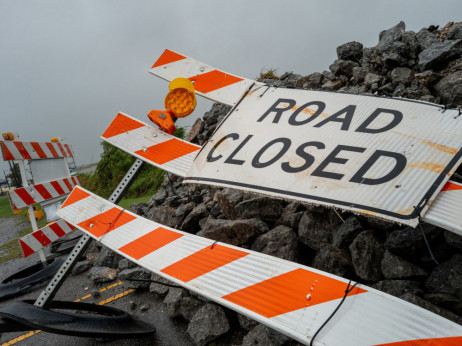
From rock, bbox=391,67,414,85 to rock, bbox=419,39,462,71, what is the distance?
19 centimetres

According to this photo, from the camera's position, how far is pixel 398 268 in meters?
1.98

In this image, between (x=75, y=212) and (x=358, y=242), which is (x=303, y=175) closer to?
(x=358, y=242)

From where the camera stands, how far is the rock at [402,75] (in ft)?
10.7

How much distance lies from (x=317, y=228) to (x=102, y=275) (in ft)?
10.3

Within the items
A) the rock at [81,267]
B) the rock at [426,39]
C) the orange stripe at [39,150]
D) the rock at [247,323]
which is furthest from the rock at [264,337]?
the orange stripe at [39,150]

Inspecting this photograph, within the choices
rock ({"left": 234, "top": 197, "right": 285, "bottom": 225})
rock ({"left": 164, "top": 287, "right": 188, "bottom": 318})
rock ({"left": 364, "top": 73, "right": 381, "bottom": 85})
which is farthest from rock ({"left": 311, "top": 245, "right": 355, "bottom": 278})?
→ rock ({"left": 364, "top": 73, "right": 381, "bottom": 85})

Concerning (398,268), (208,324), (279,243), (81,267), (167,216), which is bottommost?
(81,267)

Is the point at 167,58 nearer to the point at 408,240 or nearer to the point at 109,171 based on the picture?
the point at 408,240

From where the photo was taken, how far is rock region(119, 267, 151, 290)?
348 centimetres

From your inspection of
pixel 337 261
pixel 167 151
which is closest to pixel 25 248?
pixel 167 151

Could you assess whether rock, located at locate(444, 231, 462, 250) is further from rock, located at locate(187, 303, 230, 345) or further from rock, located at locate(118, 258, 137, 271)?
rock, located at locate(118, 258, 137, 271)

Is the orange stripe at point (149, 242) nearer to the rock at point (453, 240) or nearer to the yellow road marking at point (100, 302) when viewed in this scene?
the rock at point (453, 240)

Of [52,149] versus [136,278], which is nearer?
[136,278]

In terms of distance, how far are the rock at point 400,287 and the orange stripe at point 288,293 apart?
877mm
